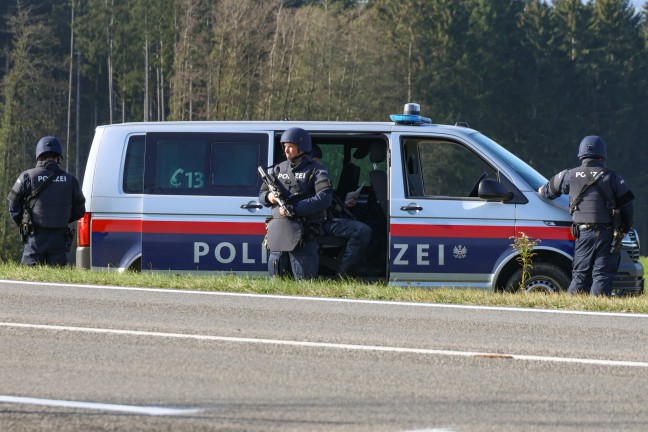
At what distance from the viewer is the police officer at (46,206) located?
43.2 ft

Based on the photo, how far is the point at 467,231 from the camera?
1173 cm

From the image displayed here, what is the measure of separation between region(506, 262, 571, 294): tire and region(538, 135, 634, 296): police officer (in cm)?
25

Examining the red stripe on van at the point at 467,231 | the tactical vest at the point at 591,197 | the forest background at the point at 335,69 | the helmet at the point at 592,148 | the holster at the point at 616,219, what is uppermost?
the forest background at the point at 335,69

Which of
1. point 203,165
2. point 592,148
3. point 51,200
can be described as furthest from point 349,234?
point 51,200

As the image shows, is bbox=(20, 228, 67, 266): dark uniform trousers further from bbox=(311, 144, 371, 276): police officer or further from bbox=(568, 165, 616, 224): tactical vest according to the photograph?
bbox=(568, 165, 616, 224): tactical vest

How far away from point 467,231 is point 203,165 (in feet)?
8.65

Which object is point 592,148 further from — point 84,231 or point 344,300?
point 84,231

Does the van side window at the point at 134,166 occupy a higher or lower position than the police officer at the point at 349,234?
higher

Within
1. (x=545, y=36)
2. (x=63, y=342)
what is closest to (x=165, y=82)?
(x=545, y=36)

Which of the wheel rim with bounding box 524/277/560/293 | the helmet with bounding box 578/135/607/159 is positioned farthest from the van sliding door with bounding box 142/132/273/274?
the helmet with bounding box 578/135/607/159

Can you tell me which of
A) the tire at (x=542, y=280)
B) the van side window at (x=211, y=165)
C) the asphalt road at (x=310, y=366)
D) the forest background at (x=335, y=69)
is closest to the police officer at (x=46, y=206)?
the van side window at (x=211, y=165)

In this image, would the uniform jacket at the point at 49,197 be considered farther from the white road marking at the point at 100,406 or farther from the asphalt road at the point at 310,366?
the white road marking at the point at 100,406

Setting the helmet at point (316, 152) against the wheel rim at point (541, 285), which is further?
the helmet at point (316, 152)

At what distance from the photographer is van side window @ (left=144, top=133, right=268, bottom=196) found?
12109 millimetres
